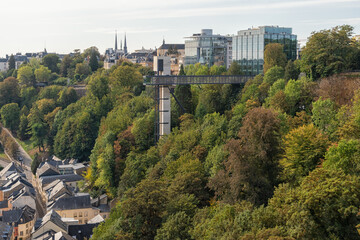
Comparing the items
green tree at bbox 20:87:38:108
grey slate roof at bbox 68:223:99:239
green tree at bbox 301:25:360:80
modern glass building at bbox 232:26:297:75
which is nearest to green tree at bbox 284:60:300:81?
green tree at bbox 301:25:360:80

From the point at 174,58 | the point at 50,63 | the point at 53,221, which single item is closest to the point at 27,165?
the point at 174,58

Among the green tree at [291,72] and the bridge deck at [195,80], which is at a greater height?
the green tree at [291,72]

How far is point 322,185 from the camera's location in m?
25.0

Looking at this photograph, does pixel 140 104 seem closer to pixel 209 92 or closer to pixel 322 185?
pixel 209 92

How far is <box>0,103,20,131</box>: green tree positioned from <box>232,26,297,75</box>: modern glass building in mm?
54798

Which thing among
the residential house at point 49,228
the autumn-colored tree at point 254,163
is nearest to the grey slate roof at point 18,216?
the residential house at point 49,228

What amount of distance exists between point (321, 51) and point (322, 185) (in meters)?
→ 21.8

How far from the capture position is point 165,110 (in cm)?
5281

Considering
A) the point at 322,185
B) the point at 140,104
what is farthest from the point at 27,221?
the point at 322,185

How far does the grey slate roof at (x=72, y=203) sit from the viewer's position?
53750mm

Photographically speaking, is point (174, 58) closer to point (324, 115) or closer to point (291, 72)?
point (291, 72)

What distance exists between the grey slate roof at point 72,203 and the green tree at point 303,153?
2917 centimetres

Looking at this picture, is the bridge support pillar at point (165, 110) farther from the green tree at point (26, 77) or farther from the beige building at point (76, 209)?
the green tree at point (26, 77)

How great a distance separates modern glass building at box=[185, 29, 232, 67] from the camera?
73.3 m
